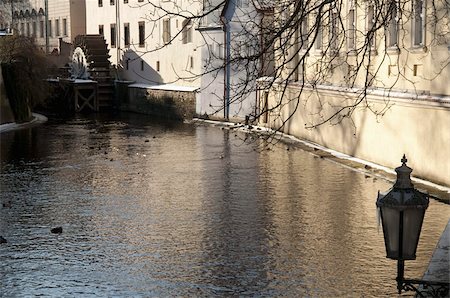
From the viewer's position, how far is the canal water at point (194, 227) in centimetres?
907

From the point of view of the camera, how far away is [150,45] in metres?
41.6

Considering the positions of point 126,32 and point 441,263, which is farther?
point 126,32

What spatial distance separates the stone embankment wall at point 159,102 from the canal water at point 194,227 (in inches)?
514

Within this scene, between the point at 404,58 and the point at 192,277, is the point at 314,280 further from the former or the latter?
the point at 404,58

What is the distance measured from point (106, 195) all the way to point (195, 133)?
12.9m

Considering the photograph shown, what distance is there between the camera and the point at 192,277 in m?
9.22

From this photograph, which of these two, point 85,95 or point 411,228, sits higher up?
point 411,228

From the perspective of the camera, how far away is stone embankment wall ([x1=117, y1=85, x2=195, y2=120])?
34.8 metres

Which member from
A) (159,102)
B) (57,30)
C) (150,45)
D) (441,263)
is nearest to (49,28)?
(57,30)

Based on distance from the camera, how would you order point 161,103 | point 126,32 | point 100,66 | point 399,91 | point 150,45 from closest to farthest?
point 399,91 < point 161,103 < point 150,45 < point 100,66 < point 126,32

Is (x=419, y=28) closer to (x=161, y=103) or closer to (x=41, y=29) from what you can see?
(x=161, y=103)

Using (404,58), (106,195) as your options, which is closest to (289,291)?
(106,195)

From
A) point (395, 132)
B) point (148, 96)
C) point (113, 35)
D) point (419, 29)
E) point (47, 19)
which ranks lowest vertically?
point (148, 96)

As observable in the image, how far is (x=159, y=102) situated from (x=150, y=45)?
5184 mm
